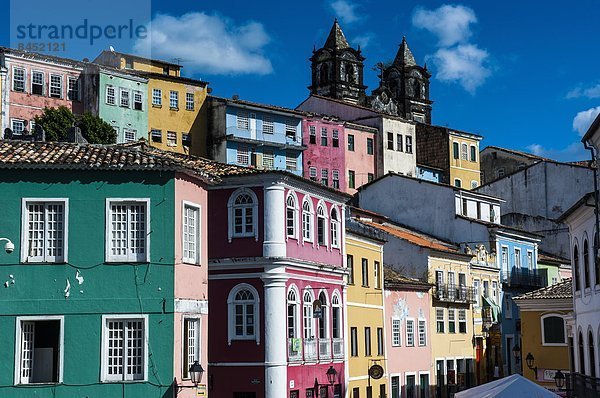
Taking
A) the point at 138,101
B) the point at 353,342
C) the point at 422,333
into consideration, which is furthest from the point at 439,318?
the point at 138,101

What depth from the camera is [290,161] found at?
77938mm

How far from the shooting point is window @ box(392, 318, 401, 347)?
4778 cm

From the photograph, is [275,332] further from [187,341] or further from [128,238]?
[128,238]

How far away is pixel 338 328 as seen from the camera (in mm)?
40156

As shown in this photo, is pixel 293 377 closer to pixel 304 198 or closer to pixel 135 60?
pixel 304 198

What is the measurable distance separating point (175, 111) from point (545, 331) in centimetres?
3436

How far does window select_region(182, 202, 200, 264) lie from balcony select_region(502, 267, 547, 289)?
121 feet

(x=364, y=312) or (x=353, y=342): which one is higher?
(x=364, y=312)

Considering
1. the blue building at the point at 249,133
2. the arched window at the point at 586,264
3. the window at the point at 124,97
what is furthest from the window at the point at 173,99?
the arched window at the point at 586,264

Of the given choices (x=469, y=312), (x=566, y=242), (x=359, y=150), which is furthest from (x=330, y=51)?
(x=469, y=312)

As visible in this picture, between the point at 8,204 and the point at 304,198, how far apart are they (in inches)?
499

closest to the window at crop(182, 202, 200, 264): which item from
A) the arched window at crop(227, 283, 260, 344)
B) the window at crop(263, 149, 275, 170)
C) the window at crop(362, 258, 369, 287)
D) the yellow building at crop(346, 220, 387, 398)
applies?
the arched window at crop(227, 283, 260, 344)

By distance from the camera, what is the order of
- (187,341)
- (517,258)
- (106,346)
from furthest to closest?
1. (517,258)
2. (187,341)
3. (106,346)

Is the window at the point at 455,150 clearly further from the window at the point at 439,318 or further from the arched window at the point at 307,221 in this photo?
the arched window at the point at 307,221
